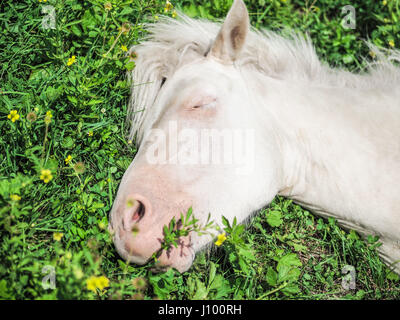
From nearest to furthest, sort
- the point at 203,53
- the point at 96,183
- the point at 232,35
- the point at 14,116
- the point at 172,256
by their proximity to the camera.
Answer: the point at 172,256, the point at 14,116, the point at 232,35, the point at 203,53, the point at 96,183

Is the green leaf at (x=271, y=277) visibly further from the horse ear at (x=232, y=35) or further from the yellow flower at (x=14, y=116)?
the yellow flower at (x=14, y=116)

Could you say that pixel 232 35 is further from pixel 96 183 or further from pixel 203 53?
pixel 96 183

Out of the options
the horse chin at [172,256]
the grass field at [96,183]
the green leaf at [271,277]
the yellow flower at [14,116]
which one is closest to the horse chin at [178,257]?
the horse chin at [172,256]

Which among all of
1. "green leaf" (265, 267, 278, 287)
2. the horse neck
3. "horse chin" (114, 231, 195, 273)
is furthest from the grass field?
the horse neck

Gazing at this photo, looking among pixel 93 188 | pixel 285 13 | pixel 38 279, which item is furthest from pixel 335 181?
pixel 285 13

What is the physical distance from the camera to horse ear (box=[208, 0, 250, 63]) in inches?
102

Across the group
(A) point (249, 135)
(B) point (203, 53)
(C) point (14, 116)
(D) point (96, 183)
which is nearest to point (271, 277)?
(A) point (249, 135)

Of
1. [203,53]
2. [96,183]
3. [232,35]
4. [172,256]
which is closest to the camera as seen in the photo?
[172,256]

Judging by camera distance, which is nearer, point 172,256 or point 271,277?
point 172,256

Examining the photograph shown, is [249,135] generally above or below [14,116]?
above

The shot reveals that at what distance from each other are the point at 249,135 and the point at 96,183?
133cm

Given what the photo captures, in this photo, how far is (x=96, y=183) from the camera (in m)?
3.00

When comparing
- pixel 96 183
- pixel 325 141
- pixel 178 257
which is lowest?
pixel 96 183
